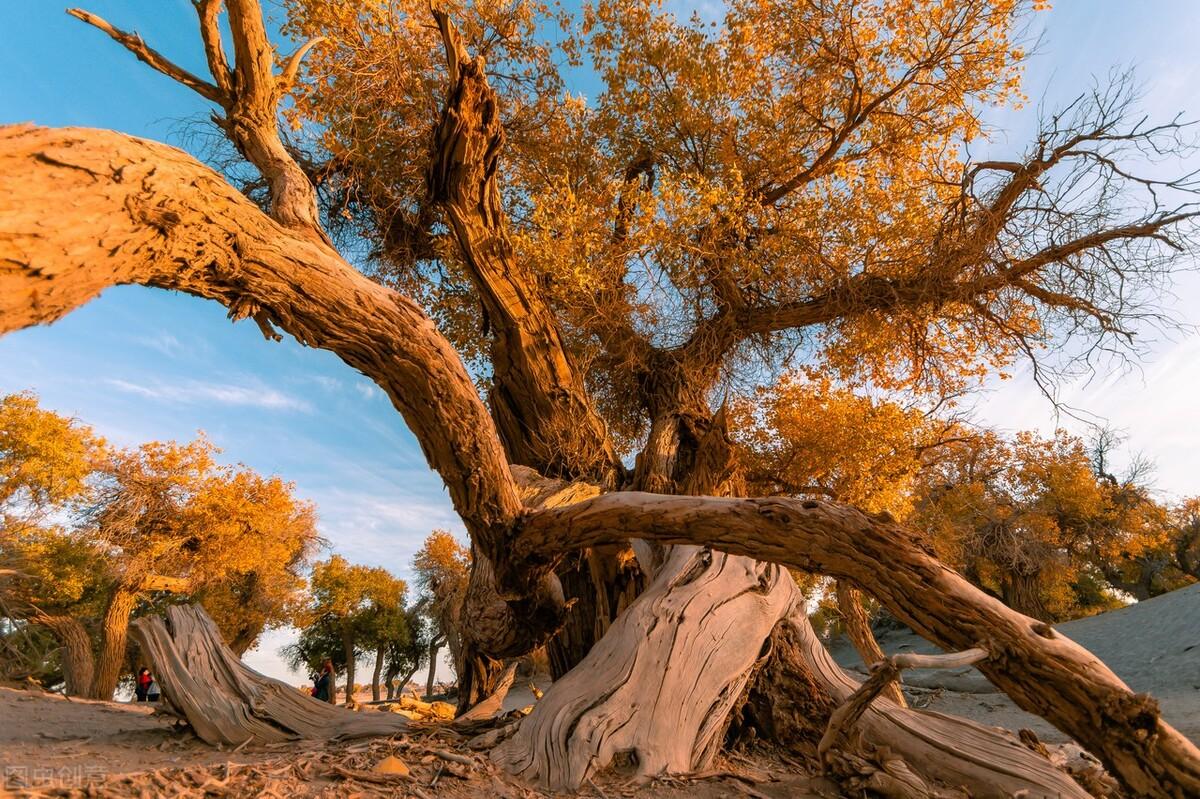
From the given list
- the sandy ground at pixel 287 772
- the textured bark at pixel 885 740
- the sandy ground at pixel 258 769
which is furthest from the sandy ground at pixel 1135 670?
the sandy ground at pixel 287 772

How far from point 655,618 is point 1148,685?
1520 centimetres

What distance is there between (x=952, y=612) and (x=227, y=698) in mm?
5264

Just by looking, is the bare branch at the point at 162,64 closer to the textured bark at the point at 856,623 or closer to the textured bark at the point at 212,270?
the textured bark at the point at 212,270

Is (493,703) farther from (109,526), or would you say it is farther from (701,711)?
A: (109,526)

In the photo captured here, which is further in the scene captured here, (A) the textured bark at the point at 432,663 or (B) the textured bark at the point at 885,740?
(A) the textured bark at the point at 432,663

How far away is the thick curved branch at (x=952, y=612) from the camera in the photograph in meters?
2.90

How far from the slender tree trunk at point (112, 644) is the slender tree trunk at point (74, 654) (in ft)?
0.84

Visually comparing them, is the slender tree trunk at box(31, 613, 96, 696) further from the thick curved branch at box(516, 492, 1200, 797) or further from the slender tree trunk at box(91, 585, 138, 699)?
the thick curved branch at box(516, 492, 1200, 797)

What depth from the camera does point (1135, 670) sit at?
48.9 ft

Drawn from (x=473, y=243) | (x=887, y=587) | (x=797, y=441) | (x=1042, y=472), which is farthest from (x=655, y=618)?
(x=1042, y=472)

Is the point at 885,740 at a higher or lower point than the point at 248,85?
lower

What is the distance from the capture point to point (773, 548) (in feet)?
11.7

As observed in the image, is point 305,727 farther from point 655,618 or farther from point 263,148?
point 263,148

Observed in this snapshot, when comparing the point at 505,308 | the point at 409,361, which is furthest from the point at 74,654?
the point at 409,361
